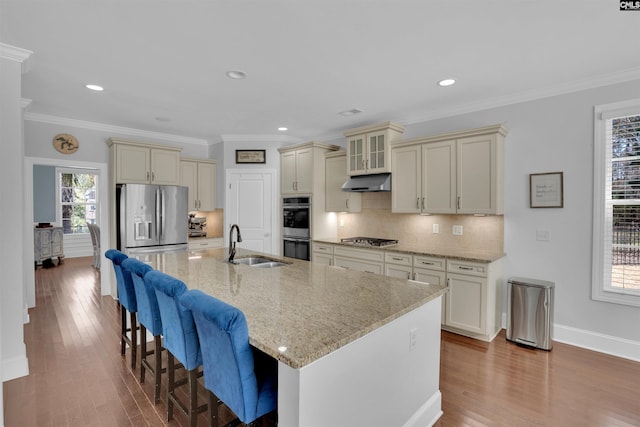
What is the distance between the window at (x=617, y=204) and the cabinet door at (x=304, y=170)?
3.45 metres

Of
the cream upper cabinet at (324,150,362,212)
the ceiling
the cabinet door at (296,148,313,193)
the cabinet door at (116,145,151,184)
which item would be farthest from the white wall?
the cabinet door at (116,145,151,184)

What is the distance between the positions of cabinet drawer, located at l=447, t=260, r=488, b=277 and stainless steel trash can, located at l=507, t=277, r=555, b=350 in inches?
15.4

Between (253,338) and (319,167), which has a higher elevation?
(319,167)

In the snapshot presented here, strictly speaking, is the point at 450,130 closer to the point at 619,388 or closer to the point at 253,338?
→ the point at 619,388

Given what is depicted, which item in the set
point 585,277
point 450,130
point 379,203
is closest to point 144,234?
point 379,203

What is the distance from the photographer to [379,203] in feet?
15.6

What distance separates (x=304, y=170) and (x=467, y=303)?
3.01 meters

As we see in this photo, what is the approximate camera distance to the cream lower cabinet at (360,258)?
4.11 metres

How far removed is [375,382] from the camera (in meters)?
1.62

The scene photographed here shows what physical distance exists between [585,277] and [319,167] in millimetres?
3562

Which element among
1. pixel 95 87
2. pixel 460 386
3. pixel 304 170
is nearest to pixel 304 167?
pixel 304 170

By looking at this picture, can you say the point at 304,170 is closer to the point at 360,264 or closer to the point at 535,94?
the point at 360,264

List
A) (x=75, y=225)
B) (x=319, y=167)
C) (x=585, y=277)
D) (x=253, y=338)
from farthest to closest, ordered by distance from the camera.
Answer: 1. (x=75, y=225)
2. (x=319, y=167)
3. (x=585, y=277)
4. (x=253, y=338)

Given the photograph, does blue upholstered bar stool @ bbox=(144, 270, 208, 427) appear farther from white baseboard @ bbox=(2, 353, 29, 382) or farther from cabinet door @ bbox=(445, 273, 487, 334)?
cabinet door @ bbox=(445, 273, 487, 334)
